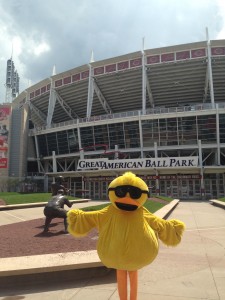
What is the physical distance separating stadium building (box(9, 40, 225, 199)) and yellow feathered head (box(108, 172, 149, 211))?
31379 mm

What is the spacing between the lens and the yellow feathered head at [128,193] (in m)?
3.26

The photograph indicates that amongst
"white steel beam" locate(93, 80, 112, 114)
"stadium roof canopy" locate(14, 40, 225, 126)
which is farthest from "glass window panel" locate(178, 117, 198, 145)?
"white steel beam" locate(93, 80, 112, 114)

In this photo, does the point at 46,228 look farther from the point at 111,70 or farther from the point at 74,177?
the point at 111,70

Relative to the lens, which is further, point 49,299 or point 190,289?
point 190,289

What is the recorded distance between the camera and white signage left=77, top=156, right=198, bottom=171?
115 feet

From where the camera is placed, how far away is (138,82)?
4534 centimetres

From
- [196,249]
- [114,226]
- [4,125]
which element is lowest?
[196,249]

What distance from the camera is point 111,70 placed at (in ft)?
146

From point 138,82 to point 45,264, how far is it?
42578mm

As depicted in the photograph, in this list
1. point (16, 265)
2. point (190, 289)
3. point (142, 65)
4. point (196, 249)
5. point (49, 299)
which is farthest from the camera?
point (142, 65)

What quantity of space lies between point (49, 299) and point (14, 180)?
138 ft

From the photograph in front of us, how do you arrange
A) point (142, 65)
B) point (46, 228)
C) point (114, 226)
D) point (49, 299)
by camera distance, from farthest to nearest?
1. point (142, 65)
2. point (46, 228)
3. point (49, 299)
4. point (114, 226)

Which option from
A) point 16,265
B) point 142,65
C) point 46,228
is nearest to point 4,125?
point 142,65

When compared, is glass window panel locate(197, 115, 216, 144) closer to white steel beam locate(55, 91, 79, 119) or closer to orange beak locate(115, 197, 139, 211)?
white steel beam locate(55, 91, 79, 119)
